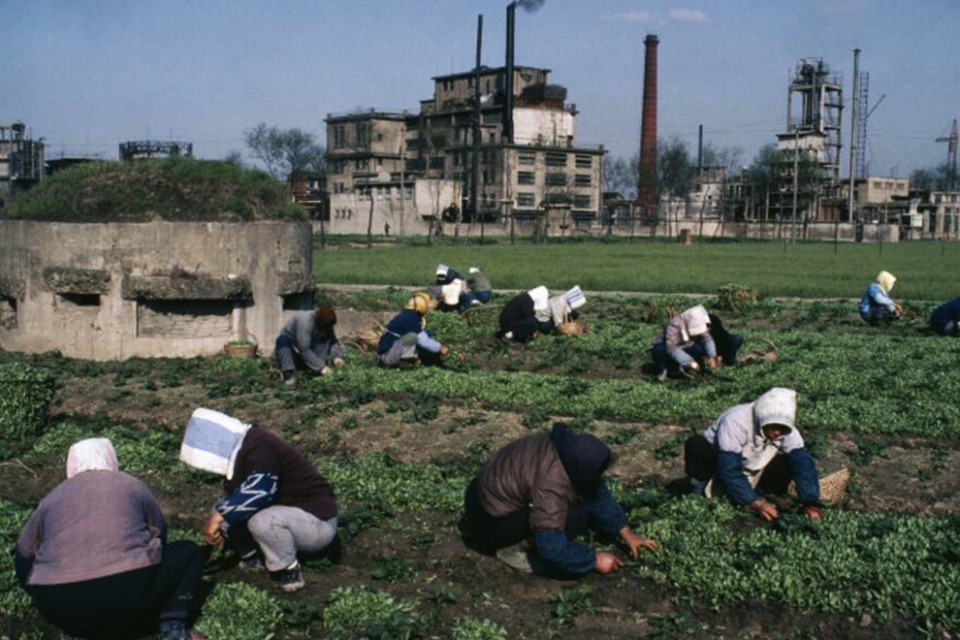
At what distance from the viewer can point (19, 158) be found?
100 meters

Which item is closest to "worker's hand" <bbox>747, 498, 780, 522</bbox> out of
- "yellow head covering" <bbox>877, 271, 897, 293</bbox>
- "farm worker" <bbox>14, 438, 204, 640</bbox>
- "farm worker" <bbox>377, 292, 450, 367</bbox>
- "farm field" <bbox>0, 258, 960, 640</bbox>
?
"farm field" <bbox>0, 258, 960, 640</bbox>

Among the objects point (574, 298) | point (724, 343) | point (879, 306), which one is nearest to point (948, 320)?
point (879, 306)

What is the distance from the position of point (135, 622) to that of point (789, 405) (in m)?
5.43

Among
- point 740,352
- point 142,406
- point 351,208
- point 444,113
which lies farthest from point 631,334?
point 444,113

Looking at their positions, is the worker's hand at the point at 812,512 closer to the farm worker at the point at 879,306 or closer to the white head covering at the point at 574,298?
the white head covering at the point at 574,298

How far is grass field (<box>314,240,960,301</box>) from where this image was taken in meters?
35.6

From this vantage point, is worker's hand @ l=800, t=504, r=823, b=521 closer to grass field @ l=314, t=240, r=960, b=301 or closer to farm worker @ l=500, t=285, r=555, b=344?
farm worker @ l=500, t=285, r=555, b=344

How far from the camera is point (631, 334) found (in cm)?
2158

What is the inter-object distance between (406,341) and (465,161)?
93035 millimetres

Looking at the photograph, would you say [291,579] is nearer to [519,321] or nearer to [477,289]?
[519,321]

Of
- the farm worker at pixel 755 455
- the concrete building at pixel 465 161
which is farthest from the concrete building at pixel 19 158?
the farm worker at pixel 755 455

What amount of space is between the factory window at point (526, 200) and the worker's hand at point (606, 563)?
107 meters

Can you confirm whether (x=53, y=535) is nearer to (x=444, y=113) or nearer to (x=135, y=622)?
(x=135, y=622)

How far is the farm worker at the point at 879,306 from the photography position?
78.1ft
